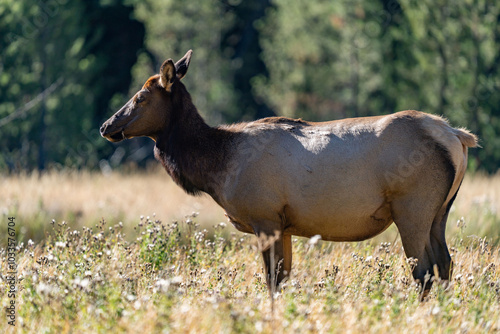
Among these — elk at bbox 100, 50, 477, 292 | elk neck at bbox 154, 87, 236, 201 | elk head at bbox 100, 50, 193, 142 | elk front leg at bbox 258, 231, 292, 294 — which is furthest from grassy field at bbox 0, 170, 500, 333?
elk head at bbox 100, 50, 193, 142

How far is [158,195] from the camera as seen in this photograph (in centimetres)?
1612

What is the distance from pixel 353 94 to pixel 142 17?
8239mm

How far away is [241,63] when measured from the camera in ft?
93.5

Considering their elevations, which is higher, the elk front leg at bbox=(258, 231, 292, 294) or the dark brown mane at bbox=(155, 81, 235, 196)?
the dark brown mane at bbox=(155, 81, 235, 196)

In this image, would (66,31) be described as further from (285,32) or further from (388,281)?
(388,281)

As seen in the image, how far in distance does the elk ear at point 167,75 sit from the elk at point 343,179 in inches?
0.7

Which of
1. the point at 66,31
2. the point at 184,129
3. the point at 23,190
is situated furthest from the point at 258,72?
the point at 184,129

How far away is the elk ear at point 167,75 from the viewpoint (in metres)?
7.14

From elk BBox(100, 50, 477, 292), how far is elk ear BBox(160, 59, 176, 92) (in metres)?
0.02

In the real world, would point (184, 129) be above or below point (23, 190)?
above

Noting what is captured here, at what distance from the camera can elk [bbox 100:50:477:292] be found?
652 cm

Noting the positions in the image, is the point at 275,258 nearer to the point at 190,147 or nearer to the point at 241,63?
the point at 190,147

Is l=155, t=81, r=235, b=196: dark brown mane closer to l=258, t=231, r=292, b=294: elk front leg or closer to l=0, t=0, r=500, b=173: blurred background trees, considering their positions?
l=258, t=231, r=292, b=294: elk front leg

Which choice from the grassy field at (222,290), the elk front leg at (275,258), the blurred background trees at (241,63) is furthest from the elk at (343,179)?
the blurred background trees at (241,63)
